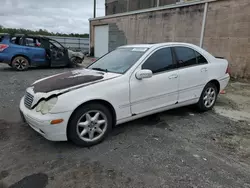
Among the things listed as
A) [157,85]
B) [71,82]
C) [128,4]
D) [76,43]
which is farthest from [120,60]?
[76,43]

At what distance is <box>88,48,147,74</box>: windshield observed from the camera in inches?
142

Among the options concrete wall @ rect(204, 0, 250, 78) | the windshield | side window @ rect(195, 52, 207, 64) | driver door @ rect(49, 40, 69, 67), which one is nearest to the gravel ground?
the windshield

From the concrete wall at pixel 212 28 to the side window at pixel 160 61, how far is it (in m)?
5.64

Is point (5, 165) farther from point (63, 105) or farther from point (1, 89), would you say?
point (1, 89)

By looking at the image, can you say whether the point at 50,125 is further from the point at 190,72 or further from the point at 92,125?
the point at 190,72

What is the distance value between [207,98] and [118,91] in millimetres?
2347

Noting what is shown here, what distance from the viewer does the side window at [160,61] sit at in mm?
3656

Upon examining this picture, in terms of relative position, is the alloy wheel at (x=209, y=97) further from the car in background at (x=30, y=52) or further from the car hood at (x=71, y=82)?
the car in background at (x=30, y=52)

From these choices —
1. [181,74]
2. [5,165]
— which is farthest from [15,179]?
[181,74]

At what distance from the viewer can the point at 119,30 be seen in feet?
50.5

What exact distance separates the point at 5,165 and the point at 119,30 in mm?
13898

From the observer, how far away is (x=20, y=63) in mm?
10281

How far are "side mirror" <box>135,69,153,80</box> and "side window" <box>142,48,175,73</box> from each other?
0.63 feet

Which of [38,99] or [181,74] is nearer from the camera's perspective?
[38,99]
